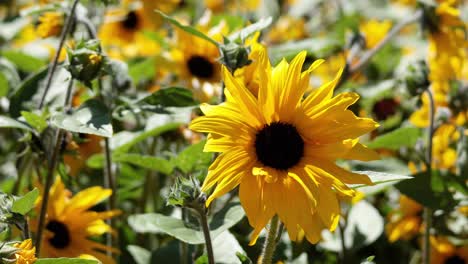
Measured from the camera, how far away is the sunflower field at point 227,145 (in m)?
1.12

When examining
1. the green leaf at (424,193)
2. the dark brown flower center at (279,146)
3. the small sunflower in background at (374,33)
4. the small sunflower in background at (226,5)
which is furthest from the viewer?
the small sunflower in background at (226,5)

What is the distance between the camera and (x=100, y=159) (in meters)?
1.81

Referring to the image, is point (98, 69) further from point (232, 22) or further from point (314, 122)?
point (232, 22)

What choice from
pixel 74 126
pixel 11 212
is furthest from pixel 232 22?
pixel 11 212

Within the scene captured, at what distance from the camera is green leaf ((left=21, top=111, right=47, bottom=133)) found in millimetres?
1380

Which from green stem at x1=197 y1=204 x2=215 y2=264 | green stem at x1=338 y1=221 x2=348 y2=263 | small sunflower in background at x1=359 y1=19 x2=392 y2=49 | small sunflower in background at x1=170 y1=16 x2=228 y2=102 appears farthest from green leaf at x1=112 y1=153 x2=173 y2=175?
small sunflower in background at x1=359 y1=19 x2=392 y2=49

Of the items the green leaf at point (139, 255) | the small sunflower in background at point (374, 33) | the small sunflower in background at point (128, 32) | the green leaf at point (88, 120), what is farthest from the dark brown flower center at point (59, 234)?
the small sunflower in background at point (374, 33)

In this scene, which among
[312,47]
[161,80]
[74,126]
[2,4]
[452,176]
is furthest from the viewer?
[2,4]

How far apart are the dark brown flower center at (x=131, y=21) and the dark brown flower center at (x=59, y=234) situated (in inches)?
52.0

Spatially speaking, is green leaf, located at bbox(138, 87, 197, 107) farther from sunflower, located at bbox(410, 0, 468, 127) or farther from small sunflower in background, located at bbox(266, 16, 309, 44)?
small sunflower in background, located at bbox(266, 16, 309, 44)

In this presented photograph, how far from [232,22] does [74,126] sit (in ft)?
2.74

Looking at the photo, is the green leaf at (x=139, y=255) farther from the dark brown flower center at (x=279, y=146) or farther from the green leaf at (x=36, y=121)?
the dark brown flower center at (x=279, y=146)

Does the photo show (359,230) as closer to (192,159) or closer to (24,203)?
(192,159)

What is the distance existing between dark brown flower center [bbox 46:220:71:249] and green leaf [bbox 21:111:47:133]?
0.18 m
